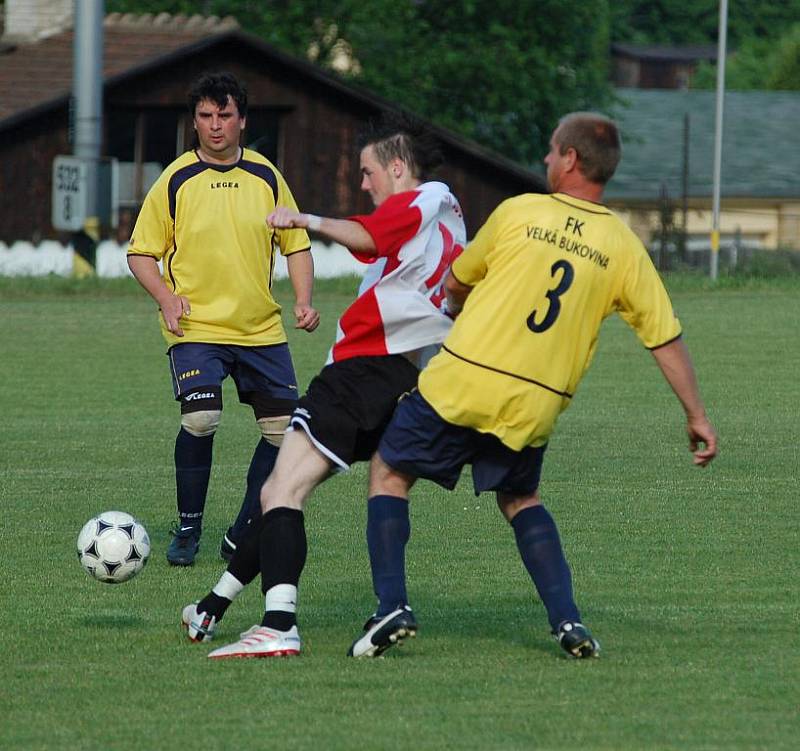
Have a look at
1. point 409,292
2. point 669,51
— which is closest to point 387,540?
point 409,292

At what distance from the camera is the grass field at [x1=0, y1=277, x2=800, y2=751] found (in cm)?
532

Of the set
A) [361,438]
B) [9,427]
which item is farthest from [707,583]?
[9,427]

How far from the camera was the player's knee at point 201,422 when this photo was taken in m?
8.34

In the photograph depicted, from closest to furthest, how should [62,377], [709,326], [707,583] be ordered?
[707,583]
[62,377]
[709,326]

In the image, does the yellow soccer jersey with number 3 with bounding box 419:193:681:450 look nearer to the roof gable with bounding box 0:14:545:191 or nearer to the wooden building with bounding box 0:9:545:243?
the roof gable with bounding box 0:14:545:191

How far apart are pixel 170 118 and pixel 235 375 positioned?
3152 cm

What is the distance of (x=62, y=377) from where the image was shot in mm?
17672

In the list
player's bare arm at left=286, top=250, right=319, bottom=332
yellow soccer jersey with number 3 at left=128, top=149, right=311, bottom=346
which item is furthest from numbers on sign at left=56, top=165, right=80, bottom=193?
yellow soccer jersey with number 3 at left=128, top=149, right=311, bottom=346

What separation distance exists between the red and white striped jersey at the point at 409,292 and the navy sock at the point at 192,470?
2010 mm

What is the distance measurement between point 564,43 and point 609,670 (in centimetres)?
4631

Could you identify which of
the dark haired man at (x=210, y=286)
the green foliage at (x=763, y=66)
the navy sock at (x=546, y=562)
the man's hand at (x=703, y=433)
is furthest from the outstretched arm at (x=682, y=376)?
the green foliage at (x=763, y=66)

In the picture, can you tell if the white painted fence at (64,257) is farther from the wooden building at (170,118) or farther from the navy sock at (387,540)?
the navy sock at (387,540)

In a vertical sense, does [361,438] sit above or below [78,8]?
below

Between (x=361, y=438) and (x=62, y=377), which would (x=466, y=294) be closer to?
(x=361, y=438)
